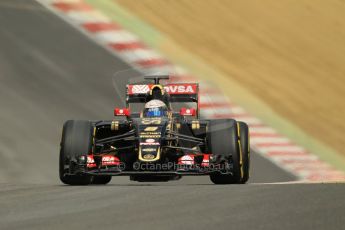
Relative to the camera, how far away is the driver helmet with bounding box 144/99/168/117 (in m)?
14.5

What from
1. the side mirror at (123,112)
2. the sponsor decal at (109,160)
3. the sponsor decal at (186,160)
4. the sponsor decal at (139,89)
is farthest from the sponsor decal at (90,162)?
the sponsor decal at (139,89)

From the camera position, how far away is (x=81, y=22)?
2200cm

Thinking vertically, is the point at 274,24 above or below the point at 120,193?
above

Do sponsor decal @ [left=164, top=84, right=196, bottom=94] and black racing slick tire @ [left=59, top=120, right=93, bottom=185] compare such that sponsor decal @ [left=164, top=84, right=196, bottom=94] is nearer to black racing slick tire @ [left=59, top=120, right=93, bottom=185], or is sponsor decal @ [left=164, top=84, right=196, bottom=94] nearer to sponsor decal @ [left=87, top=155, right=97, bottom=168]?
black racing slick tire @ [left=59, top=120, right=93, bottom=185]

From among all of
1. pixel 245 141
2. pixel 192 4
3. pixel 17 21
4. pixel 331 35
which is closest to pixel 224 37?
pixel 192 4

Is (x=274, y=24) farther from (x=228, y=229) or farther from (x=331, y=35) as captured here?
(x=228, y=229)

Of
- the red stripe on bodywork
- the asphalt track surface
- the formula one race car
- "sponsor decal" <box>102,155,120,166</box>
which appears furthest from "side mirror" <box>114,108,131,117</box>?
the red stripe on bodywork

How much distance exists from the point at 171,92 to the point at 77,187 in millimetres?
3517

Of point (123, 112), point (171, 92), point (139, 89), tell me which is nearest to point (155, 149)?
point (123, 112)

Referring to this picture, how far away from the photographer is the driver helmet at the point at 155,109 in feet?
47.6

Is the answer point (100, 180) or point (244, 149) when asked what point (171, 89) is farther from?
point (244, 149)

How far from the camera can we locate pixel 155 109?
47.6 ft

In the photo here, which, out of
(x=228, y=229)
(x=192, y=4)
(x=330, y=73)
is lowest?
(x=228, y=229)

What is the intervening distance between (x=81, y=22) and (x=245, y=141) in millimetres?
8840
